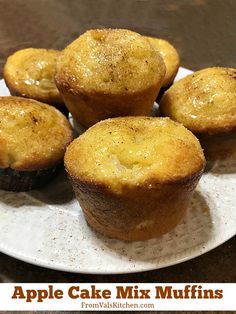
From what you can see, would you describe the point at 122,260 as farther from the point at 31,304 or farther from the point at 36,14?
the point at 36,14

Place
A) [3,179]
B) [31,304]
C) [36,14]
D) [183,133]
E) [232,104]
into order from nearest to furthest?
[31,304]
[183,133]
[3,179]
[232,104]
[36,14]

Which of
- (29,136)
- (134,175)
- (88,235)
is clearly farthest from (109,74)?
(88,235)

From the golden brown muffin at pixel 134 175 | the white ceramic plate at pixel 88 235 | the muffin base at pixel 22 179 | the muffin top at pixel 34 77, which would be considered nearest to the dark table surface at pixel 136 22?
the muffin top at pixel 34 77

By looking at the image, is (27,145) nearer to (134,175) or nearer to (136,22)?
(134,175)

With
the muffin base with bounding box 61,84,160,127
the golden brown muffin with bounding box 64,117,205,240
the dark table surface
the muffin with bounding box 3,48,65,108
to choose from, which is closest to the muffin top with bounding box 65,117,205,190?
the golden brown muffin with bounding box 64,117,205,240

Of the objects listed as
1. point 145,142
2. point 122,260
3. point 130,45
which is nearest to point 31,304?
point 122,260

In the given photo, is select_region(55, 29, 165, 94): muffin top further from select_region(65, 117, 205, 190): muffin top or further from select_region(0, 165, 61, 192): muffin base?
select_region(0, 165, 61, 192): muffin base
